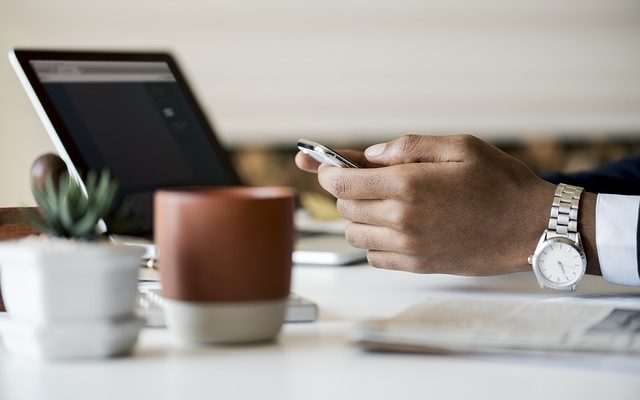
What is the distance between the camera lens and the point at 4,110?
349 cm

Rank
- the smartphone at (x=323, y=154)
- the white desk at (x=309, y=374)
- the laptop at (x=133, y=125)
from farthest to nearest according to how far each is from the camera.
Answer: the laptop at (x=133, y=125), the smartphone at (x=323, y=154), the white desk at (x=309, y=374)

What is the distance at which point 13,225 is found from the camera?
37.5 inches

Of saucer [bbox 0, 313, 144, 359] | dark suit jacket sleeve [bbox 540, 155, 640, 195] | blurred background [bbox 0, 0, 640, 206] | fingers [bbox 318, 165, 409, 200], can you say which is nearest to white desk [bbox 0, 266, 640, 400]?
saucer [bbox 0, 313, 144, 359]

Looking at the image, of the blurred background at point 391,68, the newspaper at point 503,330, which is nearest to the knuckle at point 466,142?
the newspaper at point 503,330

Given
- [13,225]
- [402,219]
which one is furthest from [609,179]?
[13,225]

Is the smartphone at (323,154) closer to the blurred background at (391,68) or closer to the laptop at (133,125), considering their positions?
the laptop at (133,125)

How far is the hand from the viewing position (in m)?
1.11

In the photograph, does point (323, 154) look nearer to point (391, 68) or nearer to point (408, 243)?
point (408, 243)

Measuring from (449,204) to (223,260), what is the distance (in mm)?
432

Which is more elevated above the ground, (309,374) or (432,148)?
(432,148)

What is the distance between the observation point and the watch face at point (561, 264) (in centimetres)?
110

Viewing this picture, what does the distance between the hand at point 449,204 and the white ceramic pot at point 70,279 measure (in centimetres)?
43

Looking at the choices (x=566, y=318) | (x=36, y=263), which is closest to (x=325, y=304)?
(x=566, y=318)

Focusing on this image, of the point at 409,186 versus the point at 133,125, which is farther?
the point at 133,125
